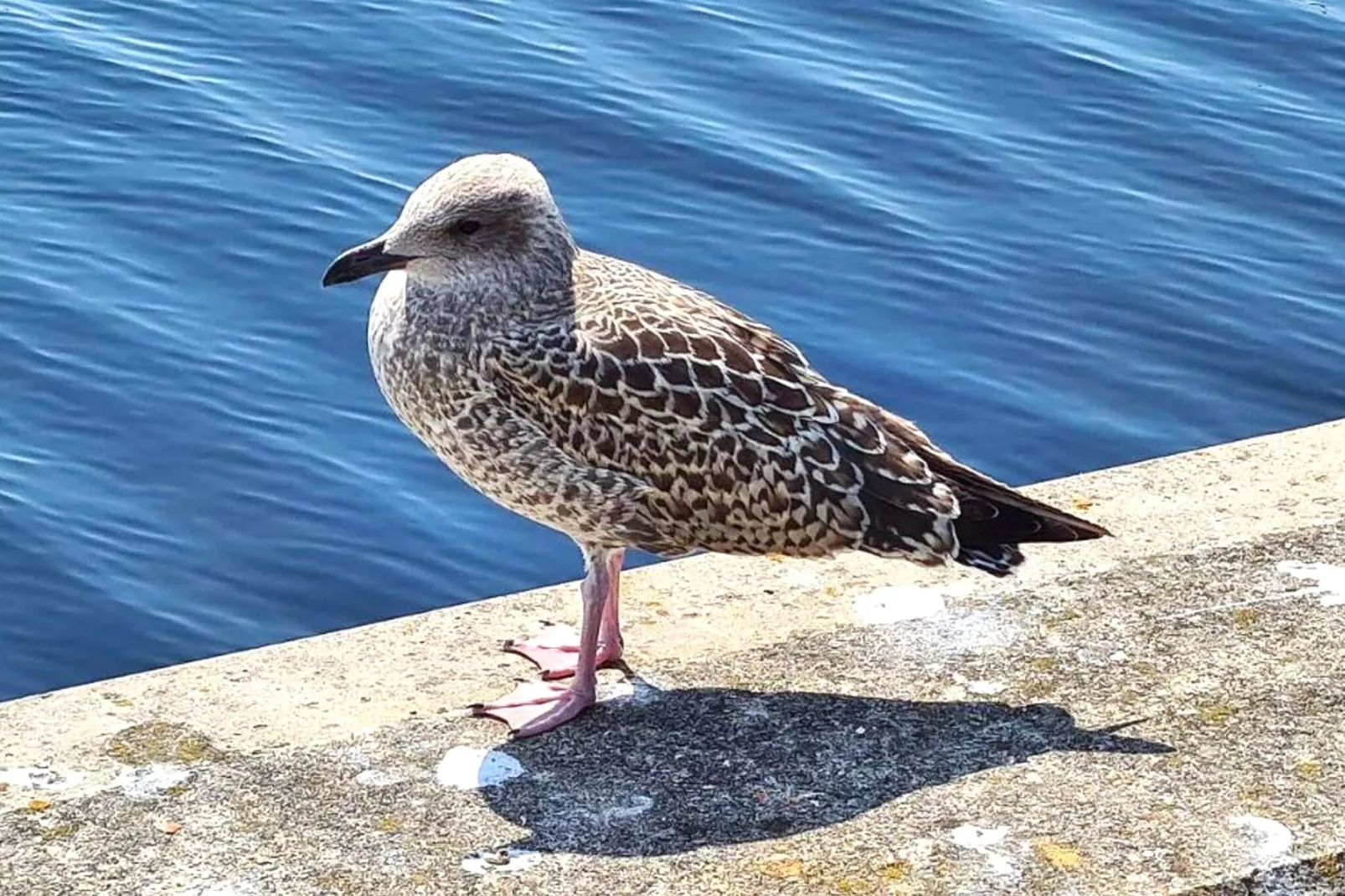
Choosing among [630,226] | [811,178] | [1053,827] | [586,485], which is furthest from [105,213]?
[1053,827]

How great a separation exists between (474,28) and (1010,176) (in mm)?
2825

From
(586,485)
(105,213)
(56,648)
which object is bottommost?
(56,648)

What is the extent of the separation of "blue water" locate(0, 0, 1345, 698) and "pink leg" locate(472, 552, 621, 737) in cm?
278

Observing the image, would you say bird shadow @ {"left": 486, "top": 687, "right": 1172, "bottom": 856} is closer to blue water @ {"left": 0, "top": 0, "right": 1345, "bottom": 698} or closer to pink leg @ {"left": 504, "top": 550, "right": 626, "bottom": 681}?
pink leg @ {"left": 504, "top": 550, "right": 626, "bottom": 681}

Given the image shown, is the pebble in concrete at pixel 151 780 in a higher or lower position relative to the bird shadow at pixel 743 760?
lower

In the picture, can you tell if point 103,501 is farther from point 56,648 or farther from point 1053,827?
point 1053,827

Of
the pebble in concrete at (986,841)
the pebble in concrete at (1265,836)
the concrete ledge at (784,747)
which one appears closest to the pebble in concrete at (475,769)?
the concrete ledge at (784,747)

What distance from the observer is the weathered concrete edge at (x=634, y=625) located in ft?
17.4

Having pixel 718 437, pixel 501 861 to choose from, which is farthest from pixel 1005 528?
pixel 501 861

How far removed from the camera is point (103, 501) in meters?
8.80

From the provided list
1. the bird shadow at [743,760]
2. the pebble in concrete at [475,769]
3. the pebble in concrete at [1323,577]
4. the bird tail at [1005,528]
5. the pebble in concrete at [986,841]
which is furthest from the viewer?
the pebble in concrete at [1323,577]

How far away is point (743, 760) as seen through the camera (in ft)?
17.0

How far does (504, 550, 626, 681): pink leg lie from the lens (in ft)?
18.6

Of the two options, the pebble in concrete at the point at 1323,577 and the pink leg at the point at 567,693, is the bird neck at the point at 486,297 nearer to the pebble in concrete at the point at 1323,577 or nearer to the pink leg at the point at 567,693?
the pink leg at the point at 567,693
